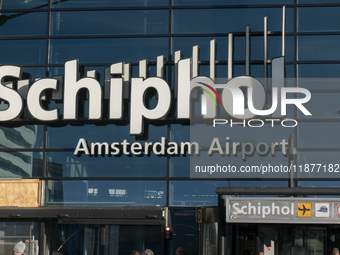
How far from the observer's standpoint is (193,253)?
26.3 meters

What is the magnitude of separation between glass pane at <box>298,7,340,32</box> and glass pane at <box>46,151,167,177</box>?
593cm

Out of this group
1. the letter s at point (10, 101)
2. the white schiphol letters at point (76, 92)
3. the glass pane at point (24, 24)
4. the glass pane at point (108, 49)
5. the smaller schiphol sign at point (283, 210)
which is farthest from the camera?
the glass pane at point (24, 24)

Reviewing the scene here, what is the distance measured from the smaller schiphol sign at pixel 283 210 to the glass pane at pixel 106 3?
25.0 feet

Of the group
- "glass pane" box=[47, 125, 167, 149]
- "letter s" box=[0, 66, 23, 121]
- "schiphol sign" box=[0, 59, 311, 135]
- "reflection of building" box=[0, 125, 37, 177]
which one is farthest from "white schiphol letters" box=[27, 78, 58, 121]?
"reflection of building" box=[0, 125, 37, 177]

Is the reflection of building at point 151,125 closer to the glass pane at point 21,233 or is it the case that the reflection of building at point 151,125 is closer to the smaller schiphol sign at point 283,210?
the glass pane at point 21,233

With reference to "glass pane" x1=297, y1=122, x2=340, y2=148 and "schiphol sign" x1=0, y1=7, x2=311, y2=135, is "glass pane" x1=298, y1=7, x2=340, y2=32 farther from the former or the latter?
"glass pane" x1=297, y1=122, x2=340, y2=148

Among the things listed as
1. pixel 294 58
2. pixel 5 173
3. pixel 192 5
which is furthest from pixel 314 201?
pixel 5 173

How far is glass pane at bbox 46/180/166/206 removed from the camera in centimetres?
2673

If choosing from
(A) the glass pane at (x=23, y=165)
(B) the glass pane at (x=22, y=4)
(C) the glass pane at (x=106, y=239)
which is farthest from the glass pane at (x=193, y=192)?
(B) the glass pane at (x=22, y=4)

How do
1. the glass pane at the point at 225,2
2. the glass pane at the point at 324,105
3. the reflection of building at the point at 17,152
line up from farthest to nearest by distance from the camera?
1. the glass pane at the point at 225,2
2. the reflection of building at the point at 17,152
3. the glass pane at the point at 324,105

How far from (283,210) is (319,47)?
6179 mm

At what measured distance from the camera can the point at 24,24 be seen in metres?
28.0

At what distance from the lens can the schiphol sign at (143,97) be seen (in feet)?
87.0

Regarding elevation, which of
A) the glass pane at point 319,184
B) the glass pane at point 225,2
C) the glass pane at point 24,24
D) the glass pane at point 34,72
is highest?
the glass pane at point 225,2
